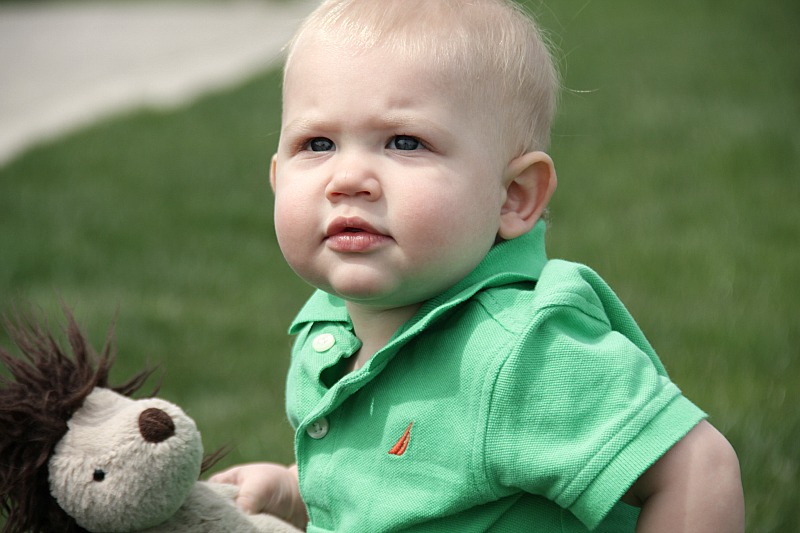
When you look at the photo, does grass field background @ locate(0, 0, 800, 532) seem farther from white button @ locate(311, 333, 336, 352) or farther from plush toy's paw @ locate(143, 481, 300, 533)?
plush toy's paw @ locate(143, 481, 300, 533)

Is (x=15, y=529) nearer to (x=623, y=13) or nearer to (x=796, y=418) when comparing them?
(x=796, y=418)

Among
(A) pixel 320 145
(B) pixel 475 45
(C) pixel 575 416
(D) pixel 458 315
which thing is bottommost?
(C) pixel 575 416

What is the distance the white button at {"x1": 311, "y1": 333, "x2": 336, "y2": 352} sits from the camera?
2.16 meters

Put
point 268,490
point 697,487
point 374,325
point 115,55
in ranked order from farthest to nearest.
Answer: point 115,55, point 268,490, point 374,325, point 697,487

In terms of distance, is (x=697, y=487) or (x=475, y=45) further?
(x=475, y=45)

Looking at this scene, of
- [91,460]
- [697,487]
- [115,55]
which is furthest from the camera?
[115,55]

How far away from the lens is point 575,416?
5.88 ft

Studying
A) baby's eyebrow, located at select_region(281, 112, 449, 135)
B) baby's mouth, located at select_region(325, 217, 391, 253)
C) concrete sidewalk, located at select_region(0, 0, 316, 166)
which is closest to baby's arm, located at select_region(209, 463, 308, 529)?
baby's mouth, located at select_region(325, 217, 391, 253)

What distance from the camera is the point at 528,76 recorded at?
204cm

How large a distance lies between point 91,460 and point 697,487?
3.46 feet

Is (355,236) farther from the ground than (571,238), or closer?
farther from the ground

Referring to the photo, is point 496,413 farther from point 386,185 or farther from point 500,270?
point 386,185

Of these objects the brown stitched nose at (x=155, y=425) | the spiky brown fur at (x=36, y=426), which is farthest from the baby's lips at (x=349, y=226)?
the spiky brown fur at (x=36, y=426)

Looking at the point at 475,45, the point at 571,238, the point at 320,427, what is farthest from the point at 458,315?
the point at 571,238
